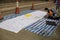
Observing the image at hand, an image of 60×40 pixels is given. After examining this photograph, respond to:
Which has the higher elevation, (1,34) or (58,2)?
(58,2)

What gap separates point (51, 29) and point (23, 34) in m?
0.46

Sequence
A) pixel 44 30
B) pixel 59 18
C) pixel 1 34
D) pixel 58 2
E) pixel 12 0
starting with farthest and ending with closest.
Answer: pixel 12 0 < pixel 58 2 < pixel 59 18 < pixel 44 30 < pixel 1 34

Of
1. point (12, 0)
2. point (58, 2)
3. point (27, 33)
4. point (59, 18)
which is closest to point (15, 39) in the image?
point (27, 33)

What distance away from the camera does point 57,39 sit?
129 cm

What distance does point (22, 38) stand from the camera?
1.29 meters

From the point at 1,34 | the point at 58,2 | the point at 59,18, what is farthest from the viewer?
the point at 58,2

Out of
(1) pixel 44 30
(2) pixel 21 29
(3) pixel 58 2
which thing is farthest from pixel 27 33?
(3) pixel 58 2

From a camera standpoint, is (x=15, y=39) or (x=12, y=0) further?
(x=12, y=0)

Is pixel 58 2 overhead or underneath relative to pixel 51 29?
overhead

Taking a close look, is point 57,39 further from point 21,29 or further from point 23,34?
point 21,29

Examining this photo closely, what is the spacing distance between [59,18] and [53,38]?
2.58 ft

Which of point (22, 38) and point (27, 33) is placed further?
point (27, 33)

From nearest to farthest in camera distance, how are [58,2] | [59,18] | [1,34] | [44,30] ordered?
[1,34], [44,30], [59,18], [58,2]

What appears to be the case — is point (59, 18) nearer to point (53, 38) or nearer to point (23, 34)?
point (53, 38)
